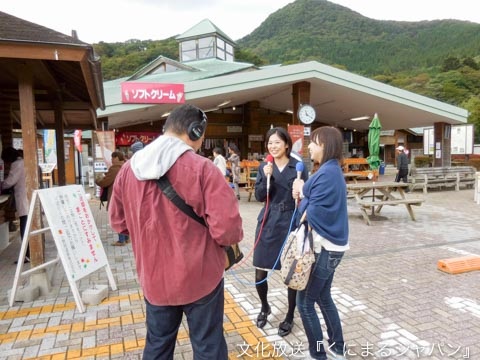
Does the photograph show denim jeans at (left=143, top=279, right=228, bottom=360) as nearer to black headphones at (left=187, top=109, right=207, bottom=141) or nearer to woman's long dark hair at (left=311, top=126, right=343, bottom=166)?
black headphones at (left=187, top=109, right=207, bottom=141)

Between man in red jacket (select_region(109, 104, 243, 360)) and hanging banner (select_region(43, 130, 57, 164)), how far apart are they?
15359mm

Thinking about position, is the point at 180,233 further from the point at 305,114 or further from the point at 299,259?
the point at 305,114

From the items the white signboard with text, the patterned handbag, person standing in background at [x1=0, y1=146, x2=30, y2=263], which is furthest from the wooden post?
the white signboard with text

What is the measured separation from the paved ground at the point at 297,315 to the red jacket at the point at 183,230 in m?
1.19

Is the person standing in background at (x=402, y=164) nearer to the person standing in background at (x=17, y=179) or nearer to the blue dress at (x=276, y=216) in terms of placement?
the blue dress at (x=276, y=216)

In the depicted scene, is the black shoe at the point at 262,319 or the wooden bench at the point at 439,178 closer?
the black shoe at the point at 262,319

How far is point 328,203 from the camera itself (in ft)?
7.16

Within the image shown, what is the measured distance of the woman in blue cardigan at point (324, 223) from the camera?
7.20ft

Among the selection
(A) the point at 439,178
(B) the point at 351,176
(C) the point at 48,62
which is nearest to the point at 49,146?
(C) the point at 48,62

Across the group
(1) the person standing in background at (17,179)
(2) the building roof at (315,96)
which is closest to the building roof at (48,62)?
(1) the person standing in background at (17,179)

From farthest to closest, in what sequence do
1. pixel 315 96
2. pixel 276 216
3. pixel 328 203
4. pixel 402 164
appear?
pixel 315 96 < pixel 402 164 < pixel 276 216 < pixel 328 203

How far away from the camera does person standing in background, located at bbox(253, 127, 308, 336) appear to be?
280cm

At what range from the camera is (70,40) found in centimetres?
338

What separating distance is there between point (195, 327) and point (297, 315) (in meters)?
1.71
